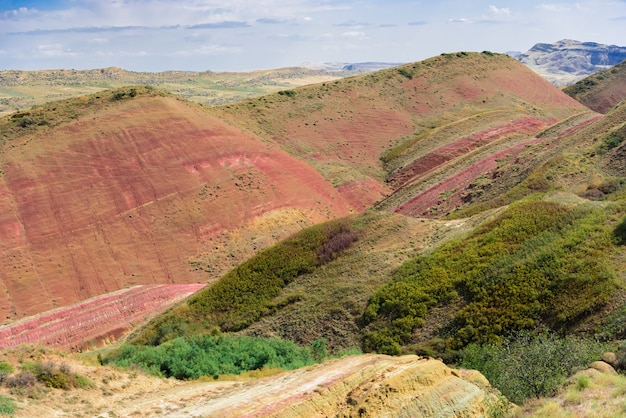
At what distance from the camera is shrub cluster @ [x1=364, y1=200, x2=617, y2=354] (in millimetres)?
19375

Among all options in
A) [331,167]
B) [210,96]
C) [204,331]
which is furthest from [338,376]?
[210,96]

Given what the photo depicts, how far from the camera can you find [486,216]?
28.9 metres

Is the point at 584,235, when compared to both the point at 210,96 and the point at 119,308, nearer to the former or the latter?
the point at 119,308

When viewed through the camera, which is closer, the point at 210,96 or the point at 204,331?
the point at 204,331

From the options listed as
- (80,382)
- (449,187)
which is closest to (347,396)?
(80,382)

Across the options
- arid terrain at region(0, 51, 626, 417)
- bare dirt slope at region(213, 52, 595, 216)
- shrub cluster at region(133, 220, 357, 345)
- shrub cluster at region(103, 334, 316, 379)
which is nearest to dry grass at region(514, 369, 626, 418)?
arid terrain at region(0, 51, 626, 417)

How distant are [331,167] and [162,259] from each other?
77.9 ft

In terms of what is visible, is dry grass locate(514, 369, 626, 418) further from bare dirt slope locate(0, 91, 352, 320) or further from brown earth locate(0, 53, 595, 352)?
brown earth locate(0, 53, 595, 352)

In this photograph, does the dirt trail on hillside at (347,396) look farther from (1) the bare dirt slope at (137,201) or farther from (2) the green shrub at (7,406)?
(1) the bare dirt slope at (137,201)

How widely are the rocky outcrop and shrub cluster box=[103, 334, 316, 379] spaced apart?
4.00 m

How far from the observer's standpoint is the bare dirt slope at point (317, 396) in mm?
12422

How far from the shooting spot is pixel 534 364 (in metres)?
14.5

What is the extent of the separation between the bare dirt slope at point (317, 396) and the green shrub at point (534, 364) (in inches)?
27.5

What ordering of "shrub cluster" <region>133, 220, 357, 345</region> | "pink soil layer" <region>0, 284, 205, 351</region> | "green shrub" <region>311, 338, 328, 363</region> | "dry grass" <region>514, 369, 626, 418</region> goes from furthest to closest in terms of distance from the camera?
1. "pink soil layer" <region>0, 284, 205, 351</region>
2. "shrub cluster" <region>133, 220, 357, 345</region>
3. "green shrub" <region>311, 338, 328, 363</region>
4. "dry grass" <region>514, 369, 626, 418</region>
